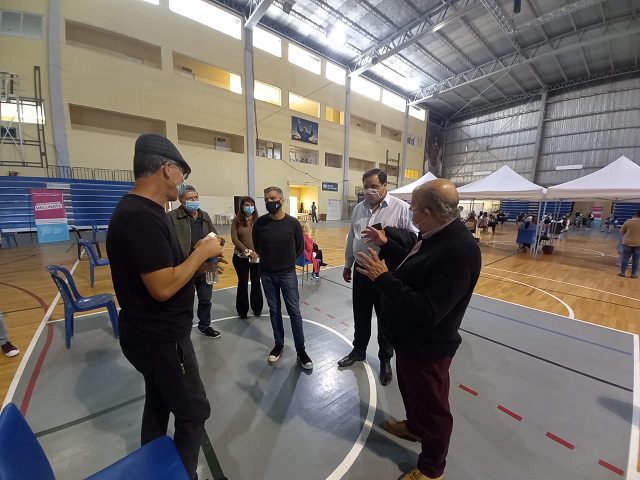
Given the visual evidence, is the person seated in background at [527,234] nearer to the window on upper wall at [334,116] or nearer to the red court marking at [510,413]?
the red court marking at [510,413]

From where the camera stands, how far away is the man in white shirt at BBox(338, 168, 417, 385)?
250 centimetres

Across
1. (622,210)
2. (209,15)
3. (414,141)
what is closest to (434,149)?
(414,141)

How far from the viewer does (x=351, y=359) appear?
280 cm

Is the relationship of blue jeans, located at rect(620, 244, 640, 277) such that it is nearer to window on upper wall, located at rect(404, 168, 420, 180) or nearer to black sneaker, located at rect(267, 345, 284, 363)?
black sneaker, located at rect(267, 345, 284, 363)

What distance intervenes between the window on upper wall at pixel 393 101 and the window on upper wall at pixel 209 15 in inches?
497

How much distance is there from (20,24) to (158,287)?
15608 mm

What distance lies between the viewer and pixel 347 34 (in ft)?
50.2

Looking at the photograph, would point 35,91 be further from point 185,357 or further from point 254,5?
point 185,357

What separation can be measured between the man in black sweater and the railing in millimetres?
12365

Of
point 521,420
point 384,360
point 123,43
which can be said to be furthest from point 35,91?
point 521,420

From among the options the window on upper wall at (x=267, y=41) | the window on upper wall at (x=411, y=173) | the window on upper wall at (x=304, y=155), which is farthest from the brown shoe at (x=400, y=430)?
the window on upper wall at (x=411, y=173)

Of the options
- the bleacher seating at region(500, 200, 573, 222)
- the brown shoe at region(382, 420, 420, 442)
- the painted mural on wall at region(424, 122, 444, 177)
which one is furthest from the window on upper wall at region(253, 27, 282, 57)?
the bleacher seating at region(500, 200, 573, 222)

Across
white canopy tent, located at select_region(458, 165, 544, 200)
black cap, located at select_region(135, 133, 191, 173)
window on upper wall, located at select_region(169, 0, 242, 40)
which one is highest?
window on upper wall, located at select_region(169, 0, 242, 40)

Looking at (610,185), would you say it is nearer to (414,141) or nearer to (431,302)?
(431,302)
